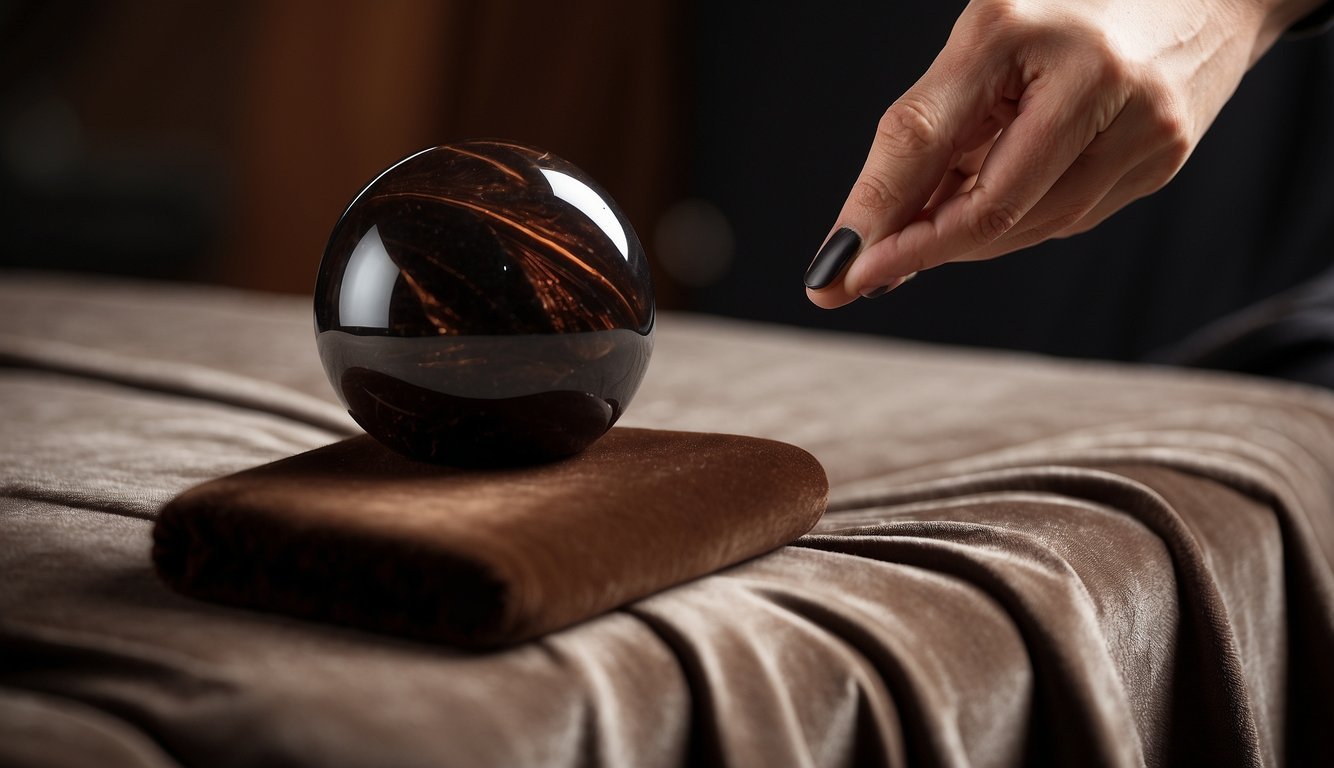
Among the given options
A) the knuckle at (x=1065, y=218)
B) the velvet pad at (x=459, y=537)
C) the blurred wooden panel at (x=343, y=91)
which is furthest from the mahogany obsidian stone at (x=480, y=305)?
the blurred wooden panel at (x=343, y=91)

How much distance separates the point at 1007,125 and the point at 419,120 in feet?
9.22

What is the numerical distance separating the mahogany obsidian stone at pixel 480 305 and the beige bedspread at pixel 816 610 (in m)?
0.12

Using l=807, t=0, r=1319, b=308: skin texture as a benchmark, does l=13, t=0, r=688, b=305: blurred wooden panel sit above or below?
below

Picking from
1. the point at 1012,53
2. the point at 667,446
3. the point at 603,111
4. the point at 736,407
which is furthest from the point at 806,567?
the point at 603,111

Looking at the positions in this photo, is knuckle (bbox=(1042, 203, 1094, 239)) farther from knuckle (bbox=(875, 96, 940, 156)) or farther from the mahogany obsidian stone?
the mahogany obsidian stone

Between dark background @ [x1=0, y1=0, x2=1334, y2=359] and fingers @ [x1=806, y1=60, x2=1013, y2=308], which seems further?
dark background @ [x1=0, y1=0, x2=1334, y2=359]

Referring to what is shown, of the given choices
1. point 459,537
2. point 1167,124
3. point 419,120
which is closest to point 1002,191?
point 1167,124

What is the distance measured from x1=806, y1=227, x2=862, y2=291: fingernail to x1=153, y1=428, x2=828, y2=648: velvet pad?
150 millimetres

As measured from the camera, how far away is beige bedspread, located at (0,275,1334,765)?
0.47 metres

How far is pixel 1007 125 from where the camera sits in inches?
30.4

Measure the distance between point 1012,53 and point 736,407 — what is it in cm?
44

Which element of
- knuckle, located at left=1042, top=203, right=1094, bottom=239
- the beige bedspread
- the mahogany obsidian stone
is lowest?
the beige bedspread

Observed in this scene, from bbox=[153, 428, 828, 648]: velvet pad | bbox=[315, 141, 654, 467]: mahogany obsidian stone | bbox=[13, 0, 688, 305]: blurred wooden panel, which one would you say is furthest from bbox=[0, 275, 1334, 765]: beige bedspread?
bbox=[13, 0, 688, 305]: blurred wooden panel

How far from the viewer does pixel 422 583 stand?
1.64 ft
